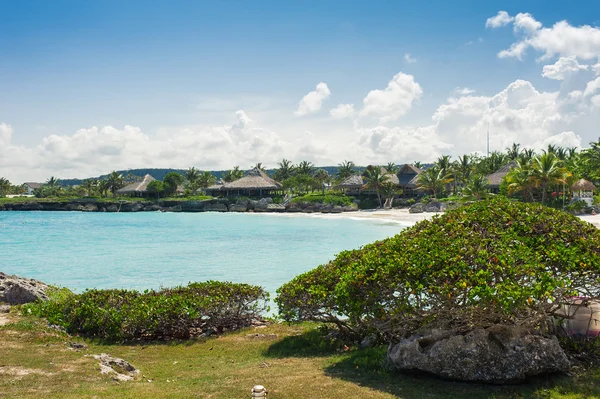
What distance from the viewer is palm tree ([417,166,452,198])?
5847cm

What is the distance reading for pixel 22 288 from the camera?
13.3m

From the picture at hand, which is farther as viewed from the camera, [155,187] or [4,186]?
[4,186]

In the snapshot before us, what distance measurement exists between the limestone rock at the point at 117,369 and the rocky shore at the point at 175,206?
185 feet

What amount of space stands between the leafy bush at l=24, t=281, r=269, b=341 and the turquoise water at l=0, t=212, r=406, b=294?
7031 mm

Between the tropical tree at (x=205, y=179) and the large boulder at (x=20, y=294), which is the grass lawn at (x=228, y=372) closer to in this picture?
the large boulder at (x=20, y=294)

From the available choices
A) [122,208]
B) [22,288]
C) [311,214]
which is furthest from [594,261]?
[122,208]

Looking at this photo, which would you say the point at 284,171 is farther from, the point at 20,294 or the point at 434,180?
the point at 20,294

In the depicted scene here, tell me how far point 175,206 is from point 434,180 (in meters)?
43.4

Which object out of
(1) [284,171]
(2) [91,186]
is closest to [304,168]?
(1) [284,171]

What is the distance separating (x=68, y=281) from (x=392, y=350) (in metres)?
20.0

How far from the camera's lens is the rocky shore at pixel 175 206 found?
6781 cm

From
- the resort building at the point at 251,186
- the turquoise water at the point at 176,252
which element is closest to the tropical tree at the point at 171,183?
the resort building at the point at 251,186

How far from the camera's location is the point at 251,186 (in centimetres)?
7538

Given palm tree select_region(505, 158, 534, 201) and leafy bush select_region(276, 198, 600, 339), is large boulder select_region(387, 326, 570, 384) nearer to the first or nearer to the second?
leafy bush select_region(276, 198, 600, 339)
